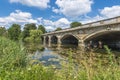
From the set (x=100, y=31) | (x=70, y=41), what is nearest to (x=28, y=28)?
(x=70, y=41)

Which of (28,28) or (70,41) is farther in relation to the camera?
(28,28)

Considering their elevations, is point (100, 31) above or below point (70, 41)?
above

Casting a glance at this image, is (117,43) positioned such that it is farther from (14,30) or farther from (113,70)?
(14,30)

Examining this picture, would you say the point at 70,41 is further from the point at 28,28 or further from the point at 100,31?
the point at 100,31

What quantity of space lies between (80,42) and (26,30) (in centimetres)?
4625

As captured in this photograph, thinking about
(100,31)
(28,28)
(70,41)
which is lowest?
(70,41)

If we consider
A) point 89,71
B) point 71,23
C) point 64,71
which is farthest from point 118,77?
point 71,23

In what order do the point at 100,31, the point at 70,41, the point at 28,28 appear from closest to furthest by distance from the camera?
the point at 100,31, the point at 70,41, the point at 28,28

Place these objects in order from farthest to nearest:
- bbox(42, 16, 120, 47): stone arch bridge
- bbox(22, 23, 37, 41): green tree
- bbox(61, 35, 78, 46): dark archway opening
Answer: bbox(22, 23, 37, 41): green tree < bbox(61, 35, 78, 46): dark archway opening < bbox(42, 16, 120, 47): stone arch bridge

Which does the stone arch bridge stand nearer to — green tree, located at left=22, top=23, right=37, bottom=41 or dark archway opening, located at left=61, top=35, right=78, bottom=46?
dark archway opening, located at left=61, top=35, right=78, bottom=46

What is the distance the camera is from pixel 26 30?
3196 inches

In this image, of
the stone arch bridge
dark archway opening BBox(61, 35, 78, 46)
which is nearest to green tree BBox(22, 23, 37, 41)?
dark archway opening BBox(61, 35, 78, 46)

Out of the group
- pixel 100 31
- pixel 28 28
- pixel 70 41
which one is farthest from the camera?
pixel 28 28

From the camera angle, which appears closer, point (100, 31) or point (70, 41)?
point (100, 31)
